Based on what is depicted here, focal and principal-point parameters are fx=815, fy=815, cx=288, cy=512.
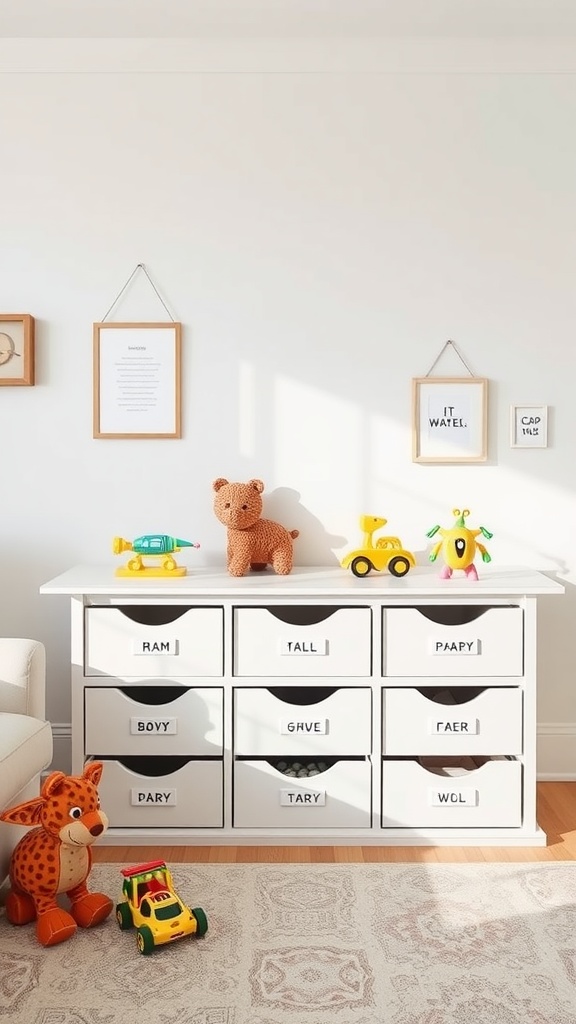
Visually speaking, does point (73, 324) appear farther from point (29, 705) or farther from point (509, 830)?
point (509, 830)

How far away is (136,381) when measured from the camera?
2.82m

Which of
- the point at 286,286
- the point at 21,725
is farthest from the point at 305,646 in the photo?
the point at 286,286

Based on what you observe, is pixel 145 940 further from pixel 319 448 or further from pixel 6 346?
pixel 6 346

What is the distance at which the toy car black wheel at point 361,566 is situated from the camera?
261cm

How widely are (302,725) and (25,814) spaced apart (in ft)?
2.71

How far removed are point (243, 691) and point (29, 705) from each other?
1.98ft

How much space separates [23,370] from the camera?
9.13 feet

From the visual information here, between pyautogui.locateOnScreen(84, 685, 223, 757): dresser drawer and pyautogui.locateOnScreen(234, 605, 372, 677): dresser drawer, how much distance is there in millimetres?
150

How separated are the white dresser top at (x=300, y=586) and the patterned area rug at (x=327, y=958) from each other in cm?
76

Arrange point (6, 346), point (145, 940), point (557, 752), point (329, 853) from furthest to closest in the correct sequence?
point (557, 752), point (6, 346), point (329, 853), point (145, 940)

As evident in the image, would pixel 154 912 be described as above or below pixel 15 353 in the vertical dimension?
below

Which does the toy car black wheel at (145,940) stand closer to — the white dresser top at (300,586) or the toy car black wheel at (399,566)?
the white dresser top at (300,586)

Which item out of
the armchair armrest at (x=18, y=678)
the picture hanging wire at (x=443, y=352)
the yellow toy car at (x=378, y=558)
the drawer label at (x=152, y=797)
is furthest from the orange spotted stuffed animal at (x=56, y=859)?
the picture hanging wire at (x=443, y=352)

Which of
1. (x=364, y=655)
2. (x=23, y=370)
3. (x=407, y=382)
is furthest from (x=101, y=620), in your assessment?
(x=407, y=382)
